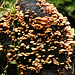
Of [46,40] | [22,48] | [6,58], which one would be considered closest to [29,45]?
[22,48]

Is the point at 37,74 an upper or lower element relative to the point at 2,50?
lower

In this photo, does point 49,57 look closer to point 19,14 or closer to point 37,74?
point 37,74

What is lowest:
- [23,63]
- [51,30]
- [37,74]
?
[37,74]

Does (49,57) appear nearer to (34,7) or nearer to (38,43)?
(38,43)

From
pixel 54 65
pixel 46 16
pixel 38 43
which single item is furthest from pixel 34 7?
pixel 54 65

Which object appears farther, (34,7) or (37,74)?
(34,7)

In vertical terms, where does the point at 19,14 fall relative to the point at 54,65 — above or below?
above
